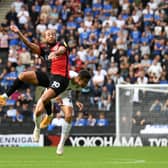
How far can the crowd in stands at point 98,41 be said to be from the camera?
28.9 meters

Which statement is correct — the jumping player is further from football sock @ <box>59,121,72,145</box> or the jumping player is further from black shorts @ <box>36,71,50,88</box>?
black shorts @ <box>36,71,50,88</box>

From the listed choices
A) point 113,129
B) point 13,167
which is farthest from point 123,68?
point 13,167

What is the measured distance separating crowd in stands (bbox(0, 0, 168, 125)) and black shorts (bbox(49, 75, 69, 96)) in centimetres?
1021

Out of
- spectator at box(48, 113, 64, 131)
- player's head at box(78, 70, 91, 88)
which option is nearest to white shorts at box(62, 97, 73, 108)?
player's head at box(78, 70, 91, 88)

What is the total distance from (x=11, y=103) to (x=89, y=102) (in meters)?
2.96

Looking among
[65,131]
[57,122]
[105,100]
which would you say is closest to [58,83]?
[65,131]

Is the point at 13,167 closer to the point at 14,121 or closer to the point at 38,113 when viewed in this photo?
the point at 38,113

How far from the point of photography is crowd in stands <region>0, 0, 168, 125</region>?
28.9m

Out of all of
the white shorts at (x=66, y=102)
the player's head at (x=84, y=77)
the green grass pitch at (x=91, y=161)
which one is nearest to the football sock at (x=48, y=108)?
the white shorts at (x=66, y=102)

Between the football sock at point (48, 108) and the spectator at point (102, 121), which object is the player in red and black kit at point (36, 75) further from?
the spectator at point (102, 121)

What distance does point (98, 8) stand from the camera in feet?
109

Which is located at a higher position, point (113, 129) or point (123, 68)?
point (123, 68)

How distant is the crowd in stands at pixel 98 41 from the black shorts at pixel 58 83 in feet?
33.5

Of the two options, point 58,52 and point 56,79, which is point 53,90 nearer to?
point 56,79
